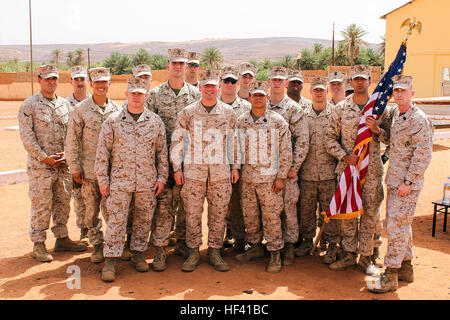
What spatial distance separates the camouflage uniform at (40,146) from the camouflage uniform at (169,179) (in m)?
1.19

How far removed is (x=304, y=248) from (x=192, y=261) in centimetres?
141

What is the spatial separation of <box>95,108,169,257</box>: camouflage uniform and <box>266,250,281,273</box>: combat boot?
5.01 ft

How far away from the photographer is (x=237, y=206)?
18.4 feet

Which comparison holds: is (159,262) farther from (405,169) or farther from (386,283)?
(405,169)

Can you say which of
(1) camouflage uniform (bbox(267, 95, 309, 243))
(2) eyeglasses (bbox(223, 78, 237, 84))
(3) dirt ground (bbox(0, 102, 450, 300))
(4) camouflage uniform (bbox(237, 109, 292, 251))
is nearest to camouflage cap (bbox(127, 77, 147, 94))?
(2) eyeglasses (bbox(223, 78, 237, 84))

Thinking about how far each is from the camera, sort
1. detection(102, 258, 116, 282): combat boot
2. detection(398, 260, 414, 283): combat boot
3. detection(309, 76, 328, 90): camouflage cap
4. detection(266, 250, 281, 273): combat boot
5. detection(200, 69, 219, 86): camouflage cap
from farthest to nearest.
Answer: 1. detection(309, 76, 328, 90): camouflage cap
2. detection(266, 250, 281, 273): combat boot
3. detection(200, 69, 219, 86): camouflage cap
4. detection(398, 260, 414, 283): combat boot
5. detection(102, 258, 116, 282): combat boot

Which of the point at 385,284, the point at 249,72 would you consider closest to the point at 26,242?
the point at 249,72

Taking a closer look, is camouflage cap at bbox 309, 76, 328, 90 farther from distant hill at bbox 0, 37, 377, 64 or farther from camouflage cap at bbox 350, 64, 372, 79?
distant hill at bbox 0, 37, 377, 64

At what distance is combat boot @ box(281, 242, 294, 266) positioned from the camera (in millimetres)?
5289

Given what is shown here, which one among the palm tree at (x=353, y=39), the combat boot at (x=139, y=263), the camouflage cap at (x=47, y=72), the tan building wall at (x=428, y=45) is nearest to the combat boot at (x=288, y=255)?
the combat boot at (x=139, y=263)

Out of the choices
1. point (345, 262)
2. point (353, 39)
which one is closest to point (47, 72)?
point (345, 262)

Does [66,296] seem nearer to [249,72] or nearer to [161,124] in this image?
[161,124]

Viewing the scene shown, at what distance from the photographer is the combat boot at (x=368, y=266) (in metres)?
4.99

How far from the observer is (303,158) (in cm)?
514
